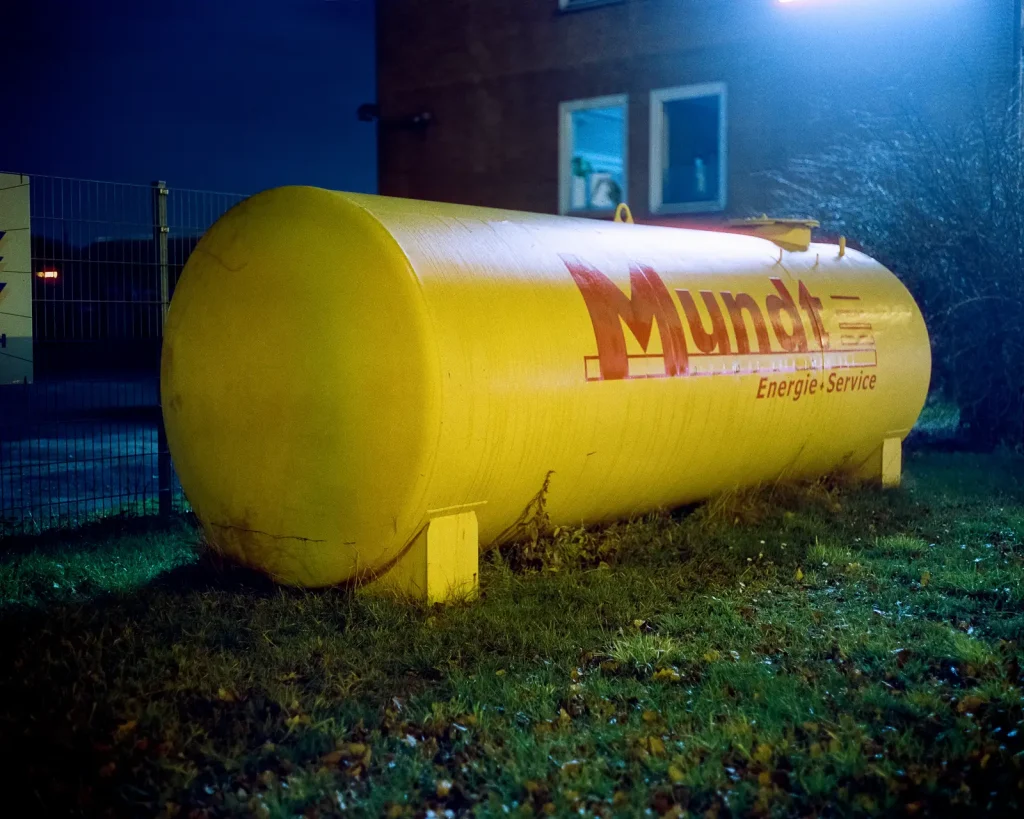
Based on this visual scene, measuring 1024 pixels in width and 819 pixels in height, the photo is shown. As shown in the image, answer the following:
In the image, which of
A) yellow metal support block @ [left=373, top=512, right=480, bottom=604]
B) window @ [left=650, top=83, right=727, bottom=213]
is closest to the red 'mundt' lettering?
yellow metal support block @ [left=373, top=512, right=480, bottom=604]

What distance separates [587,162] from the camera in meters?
17.1

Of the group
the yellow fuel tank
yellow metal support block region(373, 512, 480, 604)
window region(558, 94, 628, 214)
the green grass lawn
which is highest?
window region(558, 94, 628, 214)

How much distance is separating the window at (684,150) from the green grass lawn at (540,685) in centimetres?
1010

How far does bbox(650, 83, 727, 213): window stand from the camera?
15570mm

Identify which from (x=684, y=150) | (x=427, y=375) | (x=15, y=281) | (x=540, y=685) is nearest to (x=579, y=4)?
(x=684, y=150)

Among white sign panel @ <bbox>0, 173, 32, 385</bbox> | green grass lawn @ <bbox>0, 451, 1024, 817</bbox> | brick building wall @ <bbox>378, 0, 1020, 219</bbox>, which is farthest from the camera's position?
brick building wall @ <bbox>378, 0, 1020, 219</bbox>

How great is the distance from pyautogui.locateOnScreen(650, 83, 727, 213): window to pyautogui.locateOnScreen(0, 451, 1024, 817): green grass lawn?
10.1m

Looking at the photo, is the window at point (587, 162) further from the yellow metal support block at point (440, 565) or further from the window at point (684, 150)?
the yellow metal support block at point (440, 565)

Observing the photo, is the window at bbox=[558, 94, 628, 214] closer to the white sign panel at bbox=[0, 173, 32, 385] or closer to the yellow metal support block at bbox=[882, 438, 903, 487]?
the yellow metal support block at bbox=[882, 438, 903, 487]

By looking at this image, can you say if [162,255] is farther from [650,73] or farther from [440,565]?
[650,73]

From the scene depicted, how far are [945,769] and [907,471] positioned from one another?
6.20 m

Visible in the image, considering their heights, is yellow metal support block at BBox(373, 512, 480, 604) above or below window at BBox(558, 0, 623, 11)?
below

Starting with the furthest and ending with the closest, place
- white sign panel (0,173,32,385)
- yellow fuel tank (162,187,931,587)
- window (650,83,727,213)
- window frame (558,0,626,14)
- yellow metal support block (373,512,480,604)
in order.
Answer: window frame (558,0,626,14) → window (650,83,727,213) → white sign panel (0,173,32,385) → yellow metal support block (373,512,480,604) → yellow fuel tank (162,187,931,587)

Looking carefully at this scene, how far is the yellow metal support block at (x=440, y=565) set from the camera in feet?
16.2
